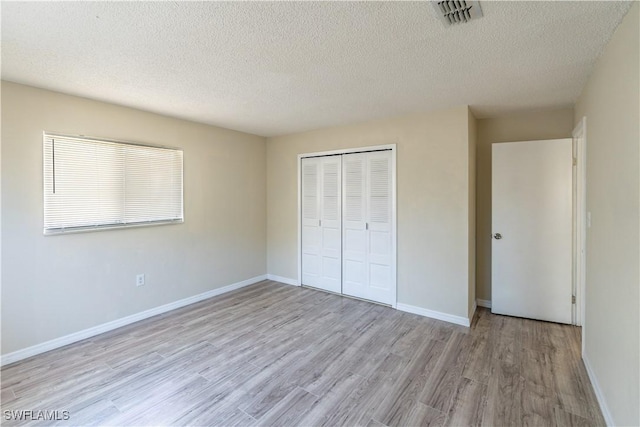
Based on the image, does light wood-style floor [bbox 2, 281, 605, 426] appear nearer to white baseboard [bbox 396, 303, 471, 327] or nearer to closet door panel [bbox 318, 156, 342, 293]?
white baseboard [bbox 396, 303, 471, 327]

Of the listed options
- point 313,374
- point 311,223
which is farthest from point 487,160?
point 313,374

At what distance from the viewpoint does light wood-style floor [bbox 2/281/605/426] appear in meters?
1.95

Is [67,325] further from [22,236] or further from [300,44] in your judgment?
[300,44]

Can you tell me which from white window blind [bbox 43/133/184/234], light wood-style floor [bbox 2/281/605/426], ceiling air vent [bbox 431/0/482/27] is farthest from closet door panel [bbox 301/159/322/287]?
ceiling air vent [bbox 431/0/482/27]

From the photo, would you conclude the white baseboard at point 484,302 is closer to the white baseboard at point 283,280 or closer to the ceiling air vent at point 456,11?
the white baseboard at point 283,280

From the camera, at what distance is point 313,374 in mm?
2400

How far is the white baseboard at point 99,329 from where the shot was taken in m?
2.60

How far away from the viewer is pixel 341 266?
436 cm

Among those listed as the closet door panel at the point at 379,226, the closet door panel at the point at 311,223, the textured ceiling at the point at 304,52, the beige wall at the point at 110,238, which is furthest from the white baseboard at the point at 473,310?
the beige wall at the point at 110,238

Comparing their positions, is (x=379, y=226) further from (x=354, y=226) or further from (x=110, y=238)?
(x=110, y=238)

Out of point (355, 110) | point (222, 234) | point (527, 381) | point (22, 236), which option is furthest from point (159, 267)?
point (527, 381)

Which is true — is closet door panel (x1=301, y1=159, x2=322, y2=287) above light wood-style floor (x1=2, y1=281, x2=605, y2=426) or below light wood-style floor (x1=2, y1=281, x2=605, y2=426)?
above

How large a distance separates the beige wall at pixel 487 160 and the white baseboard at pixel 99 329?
3.59 m

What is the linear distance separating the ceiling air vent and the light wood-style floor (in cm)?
245
